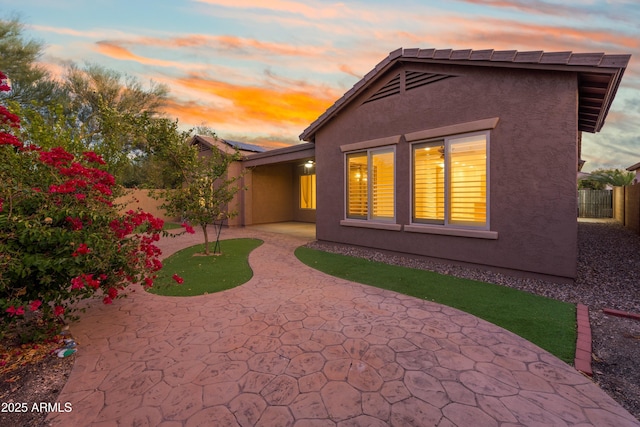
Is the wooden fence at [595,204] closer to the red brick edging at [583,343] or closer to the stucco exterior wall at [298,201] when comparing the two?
the stucco exterior wall at [298,201]

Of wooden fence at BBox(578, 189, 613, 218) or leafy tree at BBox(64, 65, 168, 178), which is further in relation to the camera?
leafy tree at BBox(64, 65, 168, 178)

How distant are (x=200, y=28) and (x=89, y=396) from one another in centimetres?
1271

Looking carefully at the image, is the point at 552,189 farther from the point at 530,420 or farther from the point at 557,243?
the point at 530,420

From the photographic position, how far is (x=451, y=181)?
293 inches

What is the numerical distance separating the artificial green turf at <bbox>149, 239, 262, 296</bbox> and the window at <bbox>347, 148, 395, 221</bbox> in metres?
4.13

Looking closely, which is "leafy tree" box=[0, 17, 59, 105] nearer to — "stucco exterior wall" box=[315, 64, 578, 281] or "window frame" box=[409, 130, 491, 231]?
"stucco exterior wall" box=[315, 64, 578, 281]

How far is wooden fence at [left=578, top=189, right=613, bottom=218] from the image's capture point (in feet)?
67.0

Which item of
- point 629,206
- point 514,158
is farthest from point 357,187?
point 629,206

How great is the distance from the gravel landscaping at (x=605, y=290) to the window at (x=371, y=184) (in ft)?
4.34

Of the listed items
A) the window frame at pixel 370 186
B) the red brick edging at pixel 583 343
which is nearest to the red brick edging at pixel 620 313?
the red brick edging at pixel 583 343

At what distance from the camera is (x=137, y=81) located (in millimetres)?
24562

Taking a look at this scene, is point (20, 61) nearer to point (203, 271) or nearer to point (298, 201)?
point (298, 201)

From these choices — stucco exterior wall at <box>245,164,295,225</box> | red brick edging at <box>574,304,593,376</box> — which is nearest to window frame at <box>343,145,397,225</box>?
red brick edging at <box>574,304,593,376</box>

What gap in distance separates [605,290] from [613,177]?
2334cm
